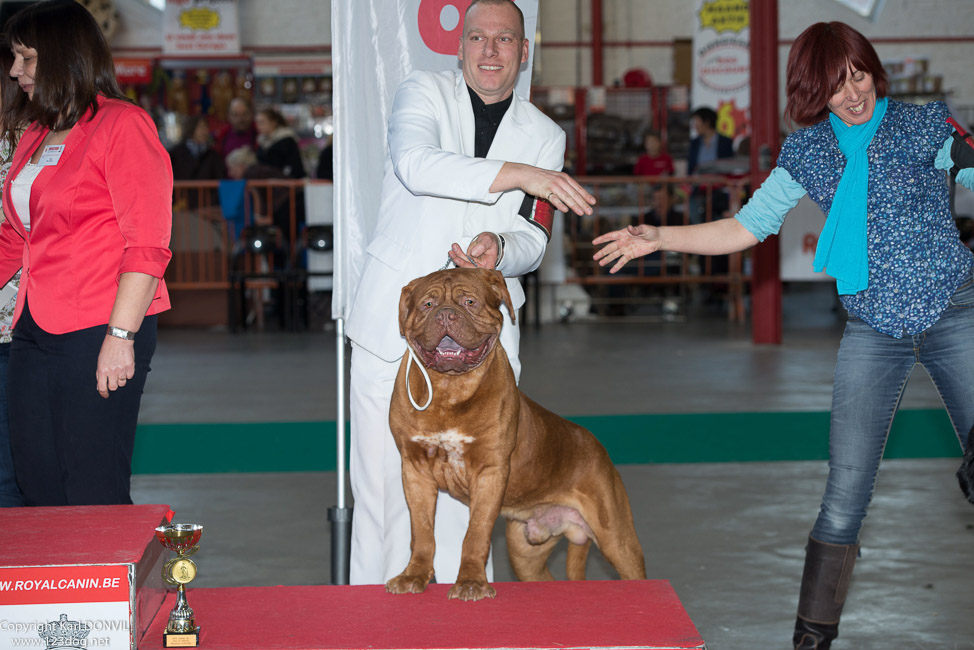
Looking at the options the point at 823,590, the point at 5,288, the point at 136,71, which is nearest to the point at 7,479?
the point at 5,288

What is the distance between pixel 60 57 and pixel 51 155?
0.23 m

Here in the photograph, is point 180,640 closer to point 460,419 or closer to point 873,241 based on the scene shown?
point 460,419

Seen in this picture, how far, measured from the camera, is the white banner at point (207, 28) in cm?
1762

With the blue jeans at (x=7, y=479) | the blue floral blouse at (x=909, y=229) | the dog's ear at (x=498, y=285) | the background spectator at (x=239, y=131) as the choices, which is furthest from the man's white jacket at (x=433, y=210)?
the background spectator at (x=239, y=131)

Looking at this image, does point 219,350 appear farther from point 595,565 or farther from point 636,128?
point 636,128

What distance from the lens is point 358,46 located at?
3.21m

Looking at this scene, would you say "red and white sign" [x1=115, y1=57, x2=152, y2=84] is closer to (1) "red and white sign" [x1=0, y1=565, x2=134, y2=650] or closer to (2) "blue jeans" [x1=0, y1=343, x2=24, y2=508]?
(2) "blue jeans" [x1=0, y1=343, x2=24, y2=508]

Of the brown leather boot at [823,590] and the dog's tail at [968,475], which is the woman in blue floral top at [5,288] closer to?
the brown leather boot at [823,590]

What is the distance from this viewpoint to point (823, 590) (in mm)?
2805

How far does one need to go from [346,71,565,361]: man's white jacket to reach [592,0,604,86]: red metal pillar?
16.3m

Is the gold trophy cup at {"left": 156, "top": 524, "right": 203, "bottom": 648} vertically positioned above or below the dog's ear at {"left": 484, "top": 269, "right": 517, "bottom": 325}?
below

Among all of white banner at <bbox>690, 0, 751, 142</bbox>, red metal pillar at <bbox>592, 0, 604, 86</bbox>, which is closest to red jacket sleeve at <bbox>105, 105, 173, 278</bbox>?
white banner at <bbox>690, 0, 751, 142</bbox>

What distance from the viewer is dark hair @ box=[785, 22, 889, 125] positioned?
8.43 feet

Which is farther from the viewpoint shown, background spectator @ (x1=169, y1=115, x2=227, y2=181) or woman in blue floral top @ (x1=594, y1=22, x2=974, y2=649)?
background spectator @ (x1=169, y1=115, x2=227, y2=181)
